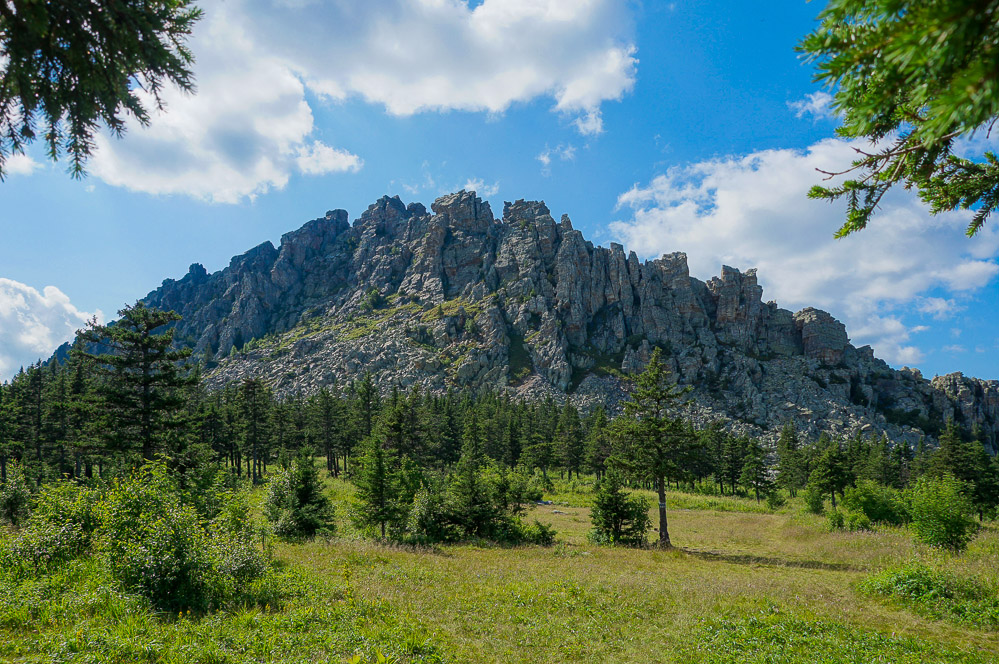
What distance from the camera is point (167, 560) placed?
8.26m

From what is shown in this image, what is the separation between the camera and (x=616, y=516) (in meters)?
22.4

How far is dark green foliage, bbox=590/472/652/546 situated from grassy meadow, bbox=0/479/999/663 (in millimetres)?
5209

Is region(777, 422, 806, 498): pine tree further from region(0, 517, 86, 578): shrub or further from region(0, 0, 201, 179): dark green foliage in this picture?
region(0, 0, 201, 179): dark green foliage

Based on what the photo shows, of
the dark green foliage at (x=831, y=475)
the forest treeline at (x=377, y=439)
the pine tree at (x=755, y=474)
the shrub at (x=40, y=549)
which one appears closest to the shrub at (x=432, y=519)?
the forest treeline at (x=377, y=439)

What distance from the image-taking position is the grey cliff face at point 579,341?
416 ft

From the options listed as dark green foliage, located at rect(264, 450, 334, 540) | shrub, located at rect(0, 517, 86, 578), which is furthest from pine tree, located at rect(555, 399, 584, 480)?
shrub, located at rect(0, 517, 86, 578)

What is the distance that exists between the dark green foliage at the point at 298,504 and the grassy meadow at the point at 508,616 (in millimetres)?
1734

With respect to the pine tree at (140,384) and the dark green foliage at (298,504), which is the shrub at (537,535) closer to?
the dark green foliage at (298,504)

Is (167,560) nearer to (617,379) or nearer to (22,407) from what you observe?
(22,407)

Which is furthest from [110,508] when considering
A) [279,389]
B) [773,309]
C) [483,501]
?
[773,309]

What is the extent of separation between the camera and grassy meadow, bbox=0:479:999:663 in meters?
6.87

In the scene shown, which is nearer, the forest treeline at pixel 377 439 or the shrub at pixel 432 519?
the forest treeline at pixel 377 439

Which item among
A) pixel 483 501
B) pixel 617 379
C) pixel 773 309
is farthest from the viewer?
pixel 773 309

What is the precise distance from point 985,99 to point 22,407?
61.5 meters
